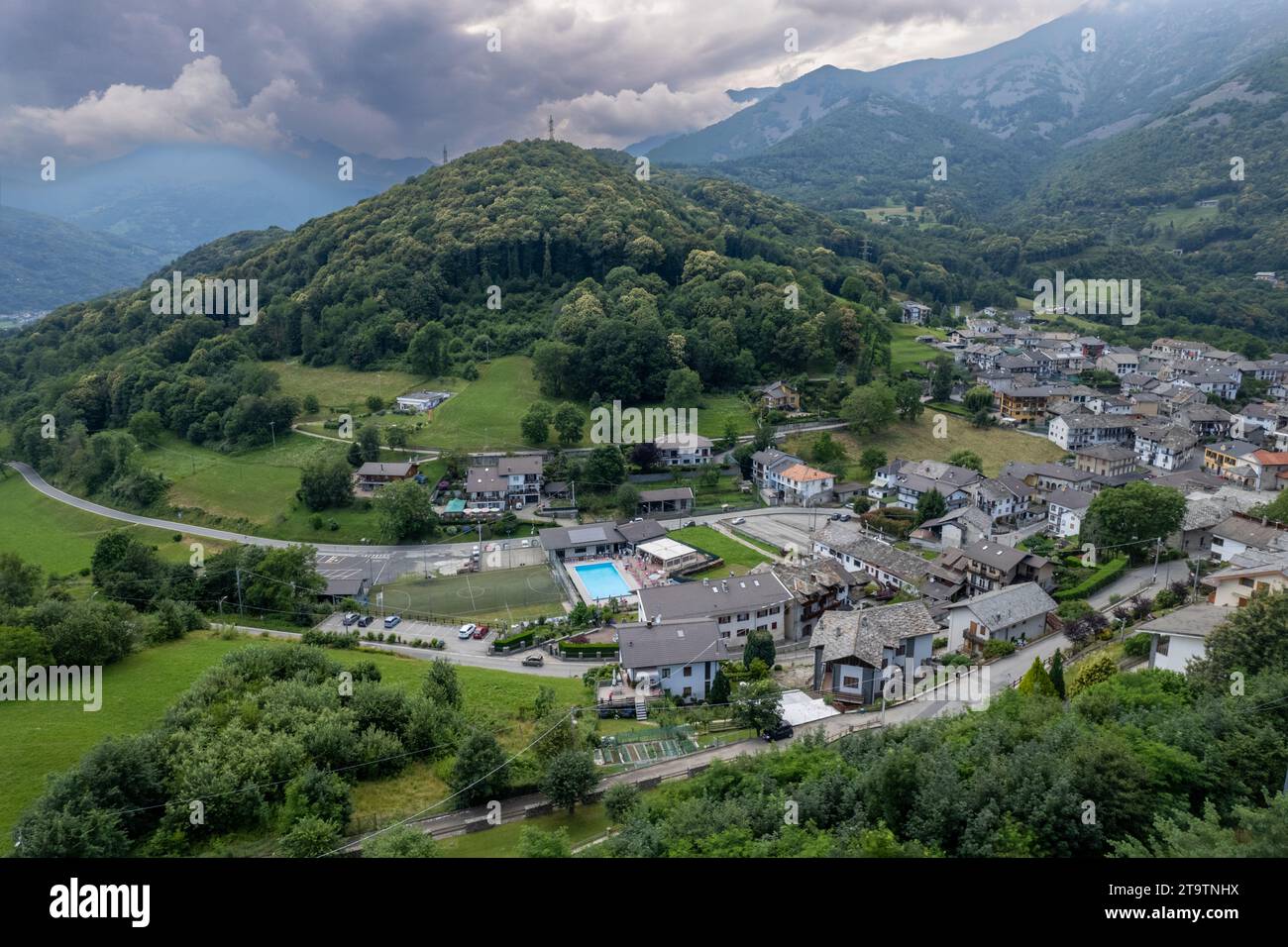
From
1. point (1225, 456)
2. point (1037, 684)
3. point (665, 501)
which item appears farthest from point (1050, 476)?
point (1037, 684)

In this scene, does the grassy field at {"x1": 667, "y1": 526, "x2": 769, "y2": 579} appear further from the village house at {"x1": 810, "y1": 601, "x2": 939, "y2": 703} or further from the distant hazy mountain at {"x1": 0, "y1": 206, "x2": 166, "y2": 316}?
the distant hazy mountain at {"x1": 0, "y1": 206, "x2": 166, "y2": 316}

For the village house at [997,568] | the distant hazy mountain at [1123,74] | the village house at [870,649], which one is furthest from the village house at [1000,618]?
the distant hazy mountain at [1123,74]

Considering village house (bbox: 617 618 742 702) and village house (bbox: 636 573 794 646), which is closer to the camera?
village house (bbox: 617 618 742 702)

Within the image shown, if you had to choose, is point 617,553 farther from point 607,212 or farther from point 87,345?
point 87,345

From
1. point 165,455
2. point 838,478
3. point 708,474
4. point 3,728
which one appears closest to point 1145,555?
point 838,478

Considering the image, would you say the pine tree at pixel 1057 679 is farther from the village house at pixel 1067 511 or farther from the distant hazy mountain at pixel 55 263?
the distant hazy mountain at pixel 55 263

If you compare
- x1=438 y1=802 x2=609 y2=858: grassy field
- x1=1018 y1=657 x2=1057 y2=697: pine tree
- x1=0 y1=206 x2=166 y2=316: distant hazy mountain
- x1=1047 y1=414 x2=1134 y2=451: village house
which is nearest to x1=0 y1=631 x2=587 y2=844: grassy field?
x1=438 y1=802 x2=609 y2=858: grassy field

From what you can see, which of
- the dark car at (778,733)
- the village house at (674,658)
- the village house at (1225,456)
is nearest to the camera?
the dark car at (778,733)
